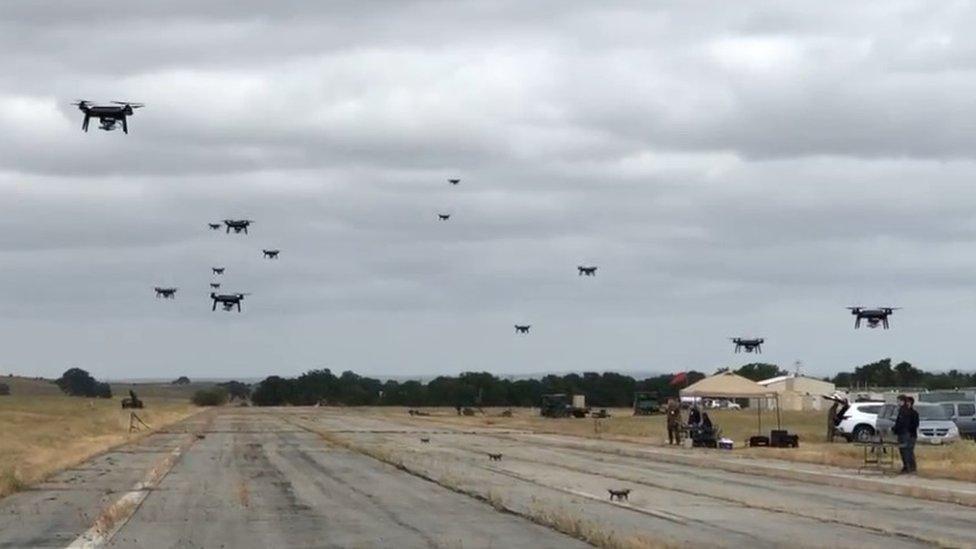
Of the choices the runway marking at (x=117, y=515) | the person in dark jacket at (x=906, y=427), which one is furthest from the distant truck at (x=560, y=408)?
the runway marking at (x=117, y=515)

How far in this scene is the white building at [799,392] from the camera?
101750 mm

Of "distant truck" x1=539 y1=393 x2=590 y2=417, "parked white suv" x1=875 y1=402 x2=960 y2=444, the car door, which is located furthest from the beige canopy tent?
"distant truck" x1=539 y1=393 x2=590 y2=417

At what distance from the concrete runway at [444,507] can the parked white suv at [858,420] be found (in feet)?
39.0

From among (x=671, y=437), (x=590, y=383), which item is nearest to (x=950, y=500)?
(x=671, y=437)

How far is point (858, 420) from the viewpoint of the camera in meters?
52.8

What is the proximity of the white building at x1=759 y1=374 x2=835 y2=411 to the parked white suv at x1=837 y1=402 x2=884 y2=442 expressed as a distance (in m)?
37.9

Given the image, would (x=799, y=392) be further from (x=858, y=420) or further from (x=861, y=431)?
(x=861, y=431)

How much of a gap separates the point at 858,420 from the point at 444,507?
96.8 feet

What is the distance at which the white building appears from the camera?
10175 cm

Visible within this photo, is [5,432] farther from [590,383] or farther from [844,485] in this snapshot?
[590,383]

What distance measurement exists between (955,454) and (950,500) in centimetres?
1361

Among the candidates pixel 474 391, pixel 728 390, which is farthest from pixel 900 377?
pixel 728 390

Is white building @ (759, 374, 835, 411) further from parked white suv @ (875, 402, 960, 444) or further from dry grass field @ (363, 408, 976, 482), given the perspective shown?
parked white suv @ (875, 402, 960, 444)

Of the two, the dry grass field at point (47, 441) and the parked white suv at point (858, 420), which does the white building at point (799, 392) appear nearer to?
the parked white suv at point (858, 420)
